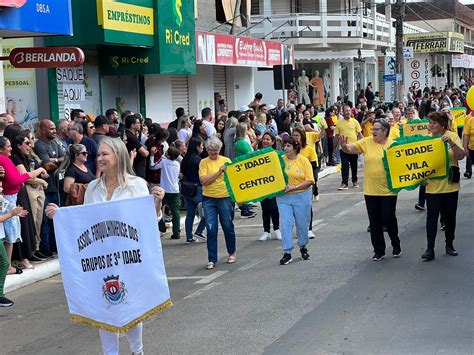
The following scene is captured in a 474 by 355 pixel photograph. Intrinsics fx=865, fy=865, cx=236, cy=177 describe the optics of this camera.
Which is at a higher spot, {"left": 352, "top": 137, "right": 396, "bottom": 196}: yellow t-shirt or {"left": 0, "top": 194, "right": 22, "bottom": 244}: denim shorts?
{"left": 352, "top": 137, "right": 396, "bottom": 196}: yellow t-shirt

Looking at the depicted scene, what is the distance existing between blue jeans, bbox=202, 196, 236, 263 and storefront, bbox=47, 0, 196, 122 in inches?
295

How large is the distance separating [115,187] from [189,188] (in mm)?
6873

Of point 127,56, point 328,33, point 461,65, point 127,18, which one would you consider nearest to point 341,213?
point 127,18

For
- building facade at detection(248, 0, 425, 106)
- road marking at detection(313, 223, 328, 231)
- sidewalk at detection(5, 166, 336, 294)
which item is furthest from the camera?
building facade at detection(248, 0, 425, 106)

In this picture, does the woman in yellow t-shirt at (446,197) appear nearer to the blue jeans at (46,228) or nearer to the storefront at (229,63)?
the blue jeans at (46,228)

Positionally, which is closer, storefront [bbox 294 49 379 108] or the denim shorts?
the denim shorts

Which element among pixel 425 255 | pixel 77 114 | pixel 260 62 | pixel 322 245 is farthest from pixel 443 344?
pixel 260 62

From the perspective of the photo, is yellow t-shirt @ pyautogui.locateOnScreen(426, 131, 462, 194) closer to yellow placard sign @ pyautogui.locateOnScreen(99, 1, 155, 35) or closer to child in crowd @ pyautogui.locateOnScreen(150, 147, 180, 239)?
child in crowd @ pyautogui.locateOnScreen(150, 147, 180, 239)

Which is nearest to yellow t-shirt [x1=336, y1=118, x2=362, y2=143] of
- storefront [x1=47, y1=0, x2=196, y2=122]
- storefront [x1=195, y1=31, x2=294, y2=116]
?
storefront [x1=47, y1=0, x2=196, y2=122]

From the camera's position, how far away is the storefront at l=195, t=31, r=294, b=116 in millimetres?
24000

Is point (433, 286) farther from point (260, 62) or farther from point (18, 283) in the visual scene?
point (260, 62)

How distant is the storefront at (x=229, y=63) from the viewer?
24000 mm

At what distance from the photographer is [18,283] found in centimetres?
1081

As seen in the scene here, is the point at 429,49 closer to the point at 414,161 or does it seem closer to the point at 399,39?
the point at 399,39
